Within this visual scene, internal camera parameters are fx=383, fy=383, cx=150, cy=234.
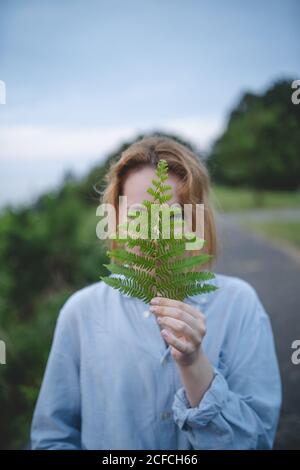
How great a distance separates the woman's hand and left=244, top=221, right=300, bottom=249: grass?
1110 cm

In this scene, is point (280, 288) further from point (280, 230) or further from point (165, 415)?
point (280, 230)

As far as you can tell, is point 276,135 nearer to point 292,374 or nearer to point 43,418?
point 292,374

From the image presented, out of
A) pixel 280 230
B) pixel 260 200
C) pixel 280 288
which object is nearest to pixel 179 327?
pixel 280 288

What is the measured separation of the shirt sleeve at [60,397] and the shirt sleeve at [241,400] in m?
0.61

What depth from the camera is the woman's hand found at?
126cm

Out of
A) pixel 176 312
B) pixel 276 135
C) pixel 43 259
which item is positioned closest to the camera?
pixel 176 312

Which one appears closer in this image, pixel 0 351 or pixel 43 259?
pixel 0 351

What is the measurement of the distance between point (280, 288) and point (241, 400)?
648 cm

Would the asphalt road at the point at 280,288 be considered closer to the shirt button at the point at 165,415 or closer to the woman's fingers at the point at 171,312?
the shirt button at the point at 165,415

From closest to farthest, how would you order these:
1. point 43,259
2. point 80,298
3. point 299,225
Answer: point 80,298 < point 43,259 < point 299,225

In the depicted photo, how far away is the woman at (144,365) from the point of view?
1.80 meters
